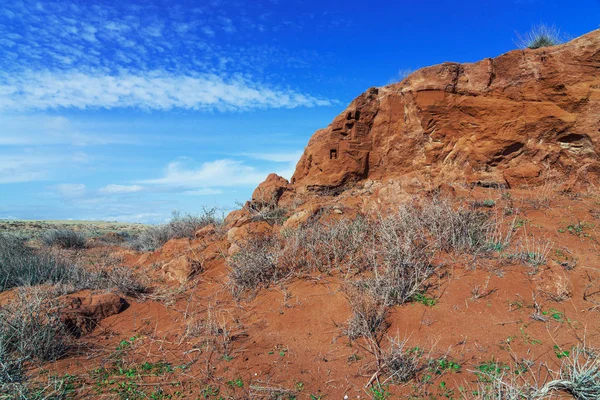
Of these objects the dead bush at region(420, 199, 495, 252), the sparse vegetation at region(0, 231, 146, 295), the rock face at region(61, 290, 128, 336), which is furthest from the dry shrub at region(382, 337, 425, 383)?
the sparse vegetation at region(0, 231, 146, 295)

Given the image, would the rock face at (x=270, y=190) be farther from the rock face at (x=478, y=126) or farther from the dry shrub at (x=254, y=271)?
the dry shrub at (x=254, y=271)

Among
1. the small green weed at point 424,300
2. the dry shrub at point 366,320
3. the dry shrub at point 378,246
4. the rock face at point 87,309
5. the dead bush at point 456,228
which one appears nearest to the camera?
the dry shrub at point 366,320

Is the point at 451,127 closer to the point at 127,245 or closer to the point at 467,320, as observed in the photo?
the point at 467,320

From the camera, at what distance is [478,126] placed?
327 inches

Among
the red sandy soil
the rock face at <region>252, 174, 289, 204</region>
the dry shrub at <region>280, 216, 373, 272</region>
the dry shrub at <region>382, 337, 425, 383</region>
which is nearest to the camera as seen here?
the dry shrub at <region>382, 337, 425, 383</region>

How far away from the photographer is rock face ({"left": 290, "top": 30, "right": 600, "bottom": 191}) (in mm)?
7488

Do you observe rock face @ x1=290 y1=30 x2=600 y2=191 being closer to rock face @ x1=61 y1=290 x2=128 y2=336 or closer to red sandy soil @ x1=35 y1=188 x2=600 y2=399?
red sandy soil @ x1=35 y1=188 x2=600 y2=399

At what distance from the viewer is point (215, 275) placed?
6.35m

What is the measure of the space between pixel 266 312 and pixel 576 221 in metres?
4.97

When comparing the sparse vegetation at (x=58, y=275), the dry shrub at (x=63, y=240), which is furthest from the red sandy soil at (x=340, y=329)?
the dry shrub at (x=63, y=240)

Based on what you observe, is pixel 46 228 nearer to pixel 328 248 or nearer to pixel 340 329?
pixel 328 248

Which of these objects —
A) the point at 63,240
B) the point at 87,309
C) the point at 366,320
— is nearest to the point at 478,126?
the point at 366,320

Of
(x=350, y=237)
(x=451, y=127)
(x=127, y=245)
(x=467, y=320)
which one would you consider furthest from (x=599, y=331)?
(x=127, y=245)

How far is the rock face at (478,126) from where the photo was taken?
749 cm
